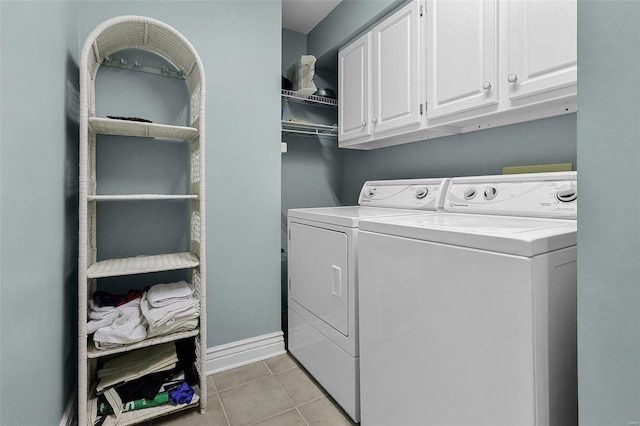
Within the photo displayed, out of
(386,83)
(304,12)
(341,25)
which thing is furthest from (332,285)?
(304,12)

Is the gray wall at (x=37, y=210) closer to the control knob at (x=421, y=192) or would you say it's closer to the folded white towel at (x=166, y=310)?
the folded white towel at (x=166, y=310)

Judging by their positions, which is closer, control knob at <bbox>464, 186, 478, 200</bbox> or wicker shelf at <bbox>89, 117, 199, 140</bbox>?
wicker shelf at <bbox>89, 117, 199, 140</bbox>

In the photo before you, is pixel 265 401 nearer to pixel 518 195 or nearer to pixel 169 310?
pixel 169 310

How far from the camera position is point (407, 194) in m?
2.03

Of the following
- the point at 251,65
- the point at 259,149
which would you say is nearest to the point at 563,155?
the point at 259,149

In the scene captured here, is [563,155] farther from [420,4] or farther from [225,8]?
[225,8]

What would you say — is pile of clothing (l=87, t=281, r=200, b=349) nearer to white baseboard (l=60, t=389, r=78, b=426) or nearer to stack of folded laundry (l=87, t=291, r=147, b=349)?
stack of folded laundry (l=87, t=291, r=147, b=349)

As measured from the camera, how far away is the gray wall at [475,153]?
61.4 inches

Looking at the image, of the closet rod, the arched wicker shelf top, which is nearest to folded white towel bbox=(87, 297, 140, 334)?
the arched wicker shelf top

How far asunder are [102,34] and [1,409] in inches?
57.4

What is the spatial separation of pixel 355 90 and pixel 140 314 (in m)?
1.92

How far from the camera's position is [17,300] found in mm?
910

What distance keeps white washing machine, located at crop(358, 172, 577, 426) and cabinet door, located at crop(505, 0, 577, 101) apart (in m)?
0.38

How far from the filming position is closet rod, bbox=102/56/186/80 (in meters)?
1.66
